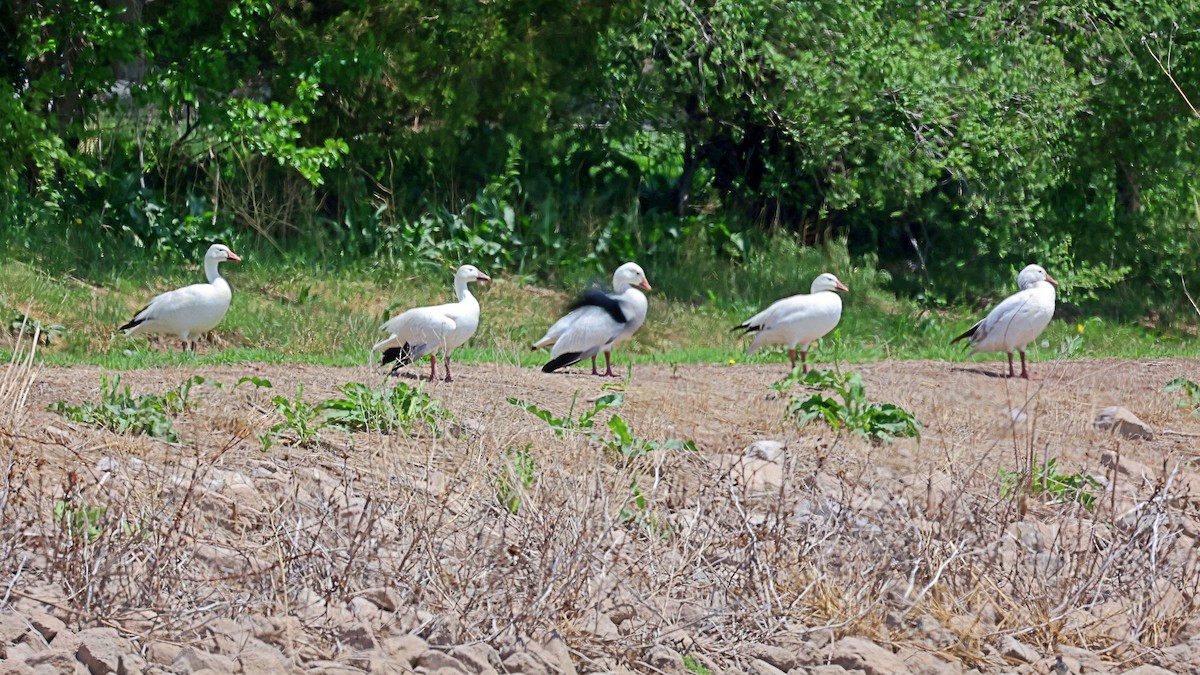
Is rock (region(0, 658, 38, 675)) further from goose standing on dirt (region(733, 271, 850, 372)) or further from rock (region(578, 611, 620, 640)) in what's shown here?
goose standing on dirt (region(733, 271, 850, 372))

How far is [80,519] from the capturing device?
6914 millimetres

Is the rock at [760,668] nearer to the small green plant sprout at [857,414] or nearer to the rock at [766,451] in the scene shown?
the rock at [766,451]

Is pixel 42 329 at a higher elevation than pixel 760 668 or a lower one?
higher

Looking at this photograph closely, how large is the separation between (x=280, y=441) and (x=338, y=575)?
2.05 meters

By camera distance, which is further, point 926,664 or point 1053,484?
point 1053,484

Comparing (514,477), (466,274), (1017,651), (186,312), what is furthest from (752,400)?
(186,312)

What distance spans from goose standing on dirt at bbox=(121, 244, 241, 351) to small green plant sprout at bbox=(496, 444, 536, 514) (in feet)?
18.9

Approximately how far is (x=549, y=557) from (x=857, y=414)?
376 centimetres

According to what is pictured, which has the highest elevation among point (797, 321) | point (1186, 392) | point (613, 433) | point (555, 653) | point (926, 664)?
point (797, 321)

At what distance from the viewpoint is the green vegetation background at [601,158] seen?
16.5 meters

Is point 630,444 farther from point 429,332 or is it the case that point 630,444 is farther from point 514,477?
point 429,332

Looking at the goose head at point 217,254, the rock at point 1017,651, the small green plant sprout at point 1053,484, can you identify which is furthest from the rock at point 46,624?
the goose head at point 217,254

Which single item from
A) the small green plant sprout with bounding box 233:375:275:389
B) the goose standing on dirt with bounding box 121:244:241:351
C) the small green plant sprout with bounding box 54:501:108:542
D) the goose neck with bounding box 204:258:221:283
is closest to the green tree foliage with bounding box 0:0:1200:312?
the goose neck with bounding box 204:258:221:283

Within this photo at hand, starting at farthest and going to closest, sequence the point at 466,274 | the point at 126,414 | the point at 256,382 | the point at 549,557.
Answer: the point at 466,274 < the point at 256,382 < the point at 126,414 < the point at 549,557
